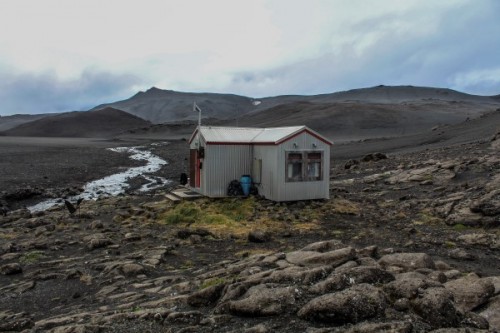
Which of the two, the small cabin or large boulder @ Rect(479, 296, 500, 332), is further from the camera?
the small cabin

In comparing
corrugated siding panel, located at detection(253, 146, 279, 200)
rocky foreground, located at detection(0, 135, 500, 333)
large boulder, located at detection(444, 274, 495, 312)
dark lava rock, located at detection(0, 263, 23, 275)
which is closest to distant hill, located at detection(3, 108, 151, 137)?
corrugated siding panel, located at detection(253, 146, 279, 200)

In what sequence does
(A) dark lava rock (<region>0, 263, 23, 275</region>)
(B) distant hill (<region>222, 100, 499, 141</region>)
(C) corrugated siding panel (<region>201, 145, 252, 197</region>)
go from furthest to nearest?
(B) distant hill (<region>222, 100, 499, 141</region>)
(C) corrugated siding panel (<region>201, 145, 252, 197</region>)
(A) dark lava rock (<region>0, 263, 23, 275</region>)

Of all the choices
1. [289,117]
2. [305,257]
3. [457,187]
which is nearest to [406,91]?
[289,117]

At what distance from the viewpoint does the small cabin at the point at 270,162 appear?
70.4 ft

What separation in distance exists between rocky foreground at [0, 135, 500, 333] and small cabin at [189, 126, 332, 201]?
101 centimetres

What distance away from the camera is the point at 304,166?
22.0 metres

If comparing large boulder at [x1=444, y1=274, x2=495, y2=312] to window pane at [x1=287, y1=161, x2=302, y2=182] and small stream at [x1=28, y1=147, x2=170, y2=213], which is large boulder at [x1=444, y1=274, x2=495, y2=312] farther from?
small stream at [x1=28, y1=147, x2=170, y2=213]

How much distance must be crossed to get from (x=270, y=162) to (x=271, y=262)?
1167 centimetres

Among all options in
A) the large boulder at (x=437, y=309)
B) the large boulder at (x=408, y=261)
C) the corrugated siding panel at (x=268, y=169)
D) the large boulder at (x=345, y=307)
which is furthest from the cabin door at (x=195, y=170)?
the large boulder at (x=437, y=309)

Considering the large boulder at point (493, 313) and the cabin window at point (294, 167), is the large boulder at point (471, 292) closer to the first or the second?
the large boulder at point (493, 313)

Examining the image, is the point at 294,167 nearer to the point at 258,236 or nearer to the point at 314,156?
the point at 314,156

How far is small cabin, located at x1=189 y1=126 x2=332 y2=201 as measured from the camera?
21.5 metres

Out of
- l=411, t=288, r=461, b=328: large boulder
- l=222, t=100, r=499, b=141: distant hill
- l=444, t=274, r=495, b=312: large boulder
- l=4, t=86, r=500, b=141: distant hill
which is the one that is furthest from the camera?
l=4, t=86, r=500, b=141: distant hill

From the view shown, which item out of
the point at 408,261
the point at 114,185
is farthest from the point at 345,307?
the point at 114,185
